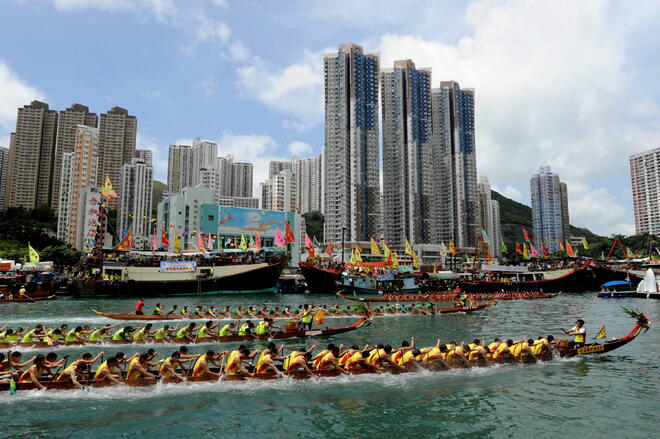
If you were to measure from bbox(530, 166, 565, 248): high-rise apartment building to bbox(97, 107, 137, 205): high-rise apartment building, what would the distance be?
17775 centimetres

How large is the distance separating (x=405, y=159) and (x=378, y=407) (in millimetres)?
120993

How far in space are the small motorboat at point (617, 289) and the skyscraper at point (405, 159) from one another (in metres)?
68.2

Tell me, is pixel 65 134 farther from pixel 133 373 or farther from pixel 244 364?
pixel 244 364

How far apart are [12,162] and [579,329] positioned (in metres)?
193

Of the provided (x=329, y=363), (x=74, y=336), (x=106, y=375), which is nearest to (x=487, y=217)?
(x=329, y=363)

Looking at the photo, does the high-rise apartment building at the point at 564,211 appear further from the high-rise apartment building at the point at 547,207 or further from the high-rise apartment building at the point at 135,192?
the high-rise apartment building at the point at 135,192

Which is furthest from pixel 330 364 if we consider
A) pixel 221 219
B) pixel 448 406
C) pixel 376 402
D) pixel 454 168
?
pixel 454 168

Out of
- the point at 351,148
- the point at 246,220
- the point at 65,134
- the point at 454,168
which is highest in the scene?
the point at 65,134

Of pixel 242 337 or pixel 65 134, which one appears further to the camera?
pixel 65 134

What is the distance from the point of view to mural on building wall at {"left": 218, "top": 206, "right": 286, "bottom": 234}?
10819 cm

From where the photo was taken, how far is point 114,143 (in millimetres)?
171500

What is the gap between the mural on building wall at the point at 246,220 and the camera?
355 feet

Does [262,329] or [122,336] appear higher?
[262,329]

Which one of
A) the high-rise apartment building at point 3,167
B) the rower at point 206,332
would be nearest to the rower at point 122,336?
the rower at point 206,332
